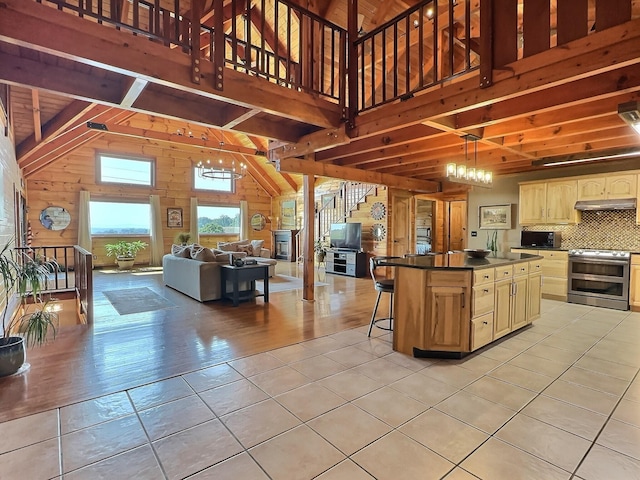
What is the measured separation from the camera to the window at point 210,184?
11812mm

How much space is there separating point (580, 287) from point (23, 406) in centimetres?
718

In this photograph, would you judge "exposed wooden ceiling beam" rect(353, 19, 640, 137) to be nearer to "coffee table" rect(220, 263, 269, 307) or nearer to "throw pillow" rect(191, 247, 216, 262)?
"coffee table" rect(220, 263, 269, 307)

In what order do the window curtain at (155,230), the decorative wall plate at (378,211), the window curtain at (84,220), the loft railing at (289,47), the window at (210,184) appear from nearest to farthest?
the loft railing at (289,47) < the decorative wall plate at (378,211) < the window curtain at (84,220) < the window curtain at (155,230) < the window at (210,184)

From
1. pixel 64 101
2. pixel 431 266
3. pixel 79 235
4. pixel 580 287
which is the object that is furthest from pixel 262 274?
pixel 79 235

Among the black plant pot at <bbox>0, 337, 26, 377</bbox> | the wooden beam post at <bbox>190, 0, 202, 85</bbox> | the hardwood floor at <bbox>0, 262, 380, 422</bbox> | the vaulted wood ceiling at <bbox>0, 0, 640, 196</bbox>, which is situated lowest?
the hardwood floor at <bbox>0, 262, 380, 422</bbox>

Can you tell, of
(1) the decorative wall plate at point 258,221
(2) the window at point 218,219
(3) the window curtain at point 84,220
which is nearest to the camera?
(3) the window curtain at point 84,220

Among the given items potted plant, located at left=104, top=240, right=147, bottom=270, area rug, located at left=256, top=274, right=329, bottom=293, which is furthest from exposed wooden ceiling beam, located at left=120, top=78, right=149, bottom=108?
potted plant, located at left=104, top=240, right=147, bottom=270

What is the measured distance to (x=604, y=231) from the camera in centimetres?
588

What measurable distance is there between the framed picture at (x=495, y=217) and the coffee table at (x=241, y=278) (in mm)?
4899

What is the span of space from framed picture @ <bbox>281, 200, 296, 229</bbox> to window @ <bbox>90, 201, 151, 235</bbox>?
4.71m

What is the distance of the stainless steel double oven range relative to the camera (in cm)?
520

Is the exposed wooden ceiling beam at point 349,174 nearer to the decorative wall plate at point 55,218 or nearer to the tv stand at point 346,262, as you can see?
the tv stand at point 346,262

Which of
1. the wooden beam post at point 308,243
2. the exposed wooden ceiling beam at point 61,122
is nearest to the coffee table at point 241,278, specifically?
the wooden beam post at point 308,243

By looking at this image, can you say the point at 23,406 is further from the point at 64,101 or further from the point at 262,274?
the point at 64,101
